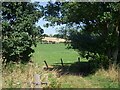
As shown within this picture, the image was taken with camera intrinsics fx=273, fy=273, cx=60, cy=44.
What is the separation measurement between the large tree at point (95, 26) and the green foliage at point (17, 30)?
7.81 feet

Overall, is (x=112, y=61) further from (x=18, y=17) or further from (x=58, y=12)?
(x=58, y=12)

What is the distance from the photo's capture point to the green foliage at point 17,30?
15.4 metres

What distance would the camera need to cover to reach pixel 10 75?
34.3ft

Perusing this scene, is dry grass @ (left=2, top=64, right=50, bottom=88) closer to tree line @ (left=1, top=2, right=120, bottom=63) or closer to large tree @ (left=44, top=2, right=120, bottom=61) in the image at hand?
tree line @ (left=1, top=2, right=120, bottom=63)

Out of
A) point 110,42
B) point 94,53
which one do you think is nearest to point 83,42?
point 94,53

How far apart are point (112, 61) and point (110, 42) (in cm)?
110

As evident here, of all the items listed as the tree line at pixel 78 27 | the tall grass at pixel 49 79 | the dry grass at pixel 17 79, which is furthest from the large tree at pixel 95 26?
the dry grass at pixel 17 79

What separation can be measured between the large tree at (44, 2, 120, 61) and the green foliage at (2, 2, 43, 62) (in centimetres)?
238

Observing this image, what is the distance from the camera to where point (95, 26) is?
1698 cm

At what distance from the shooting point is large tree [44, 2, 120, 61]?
1413cm

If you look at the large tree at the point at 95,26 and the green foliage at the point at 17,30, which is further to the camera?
the green foliage at the point at 17,30

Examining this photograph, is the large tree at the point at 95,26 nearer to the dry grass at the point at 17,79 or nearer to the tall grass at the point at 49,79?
the tall grass at the point at 49,79

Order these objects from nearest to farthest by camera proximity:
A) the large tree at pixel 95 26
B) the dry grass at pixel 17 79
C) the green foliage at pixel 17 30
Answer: the dry grass at pixel 17 79 → the large tree at pixel 95 26 → the green foliage at pixel 17 30

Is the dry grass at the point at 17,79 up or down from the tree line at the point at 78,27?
down
